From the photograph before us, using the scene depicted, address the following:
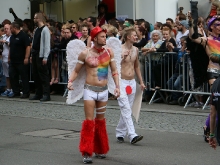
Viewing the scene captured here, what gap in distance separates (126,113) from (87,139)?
5.54 ft

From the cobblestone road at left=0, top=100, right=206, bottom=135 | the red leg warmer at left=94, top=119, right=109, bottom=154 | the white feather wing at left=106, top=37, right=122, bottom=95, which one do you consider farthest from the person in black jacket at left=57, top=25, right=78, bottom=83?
the red leg warmer at left=94, top=119, right=109, bottom=154

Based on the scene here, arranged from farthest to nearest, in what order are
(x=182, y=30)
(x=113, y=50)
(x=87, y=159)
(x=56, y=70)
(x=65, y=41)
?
(x=56, y=70) < (x=65, y=41) < (x=182, y=30) < (x=113, y=50) < (x=87, y=159)

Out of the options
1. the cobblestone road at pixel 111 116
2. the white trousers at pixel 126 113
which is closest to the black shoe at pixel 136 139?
the white trousers at pixel 126 113

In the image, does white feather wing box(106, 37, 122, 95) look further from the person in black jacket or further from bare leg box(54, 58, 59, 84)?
bare leg box(54, 58, 59, 84)

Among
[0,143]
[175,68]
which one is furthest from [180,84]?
[0,143]

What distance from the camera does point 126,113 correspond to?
1078cm

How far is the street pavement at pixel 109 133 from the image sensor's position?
939 cm

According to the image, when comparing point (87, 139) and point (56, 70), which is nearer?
point (87, 139)

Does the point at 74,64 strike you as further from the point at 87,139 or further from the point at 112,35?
the point at 112,35

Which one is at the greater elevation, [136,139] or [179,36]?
[179,36]

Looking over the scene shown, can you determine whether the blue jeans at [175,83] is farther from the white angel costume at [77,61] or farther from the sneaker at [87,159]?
the sneaker at [87,159]

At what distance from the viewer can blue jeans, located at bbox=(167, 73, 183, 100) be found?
598 inches

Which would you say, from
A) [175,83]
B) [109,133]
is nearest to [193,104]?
[175,83]

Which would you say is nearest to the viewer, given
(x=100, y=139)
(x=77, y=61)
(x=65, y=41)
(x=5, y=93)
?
(x=100, y=139)
